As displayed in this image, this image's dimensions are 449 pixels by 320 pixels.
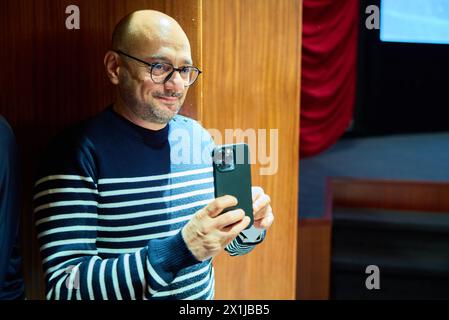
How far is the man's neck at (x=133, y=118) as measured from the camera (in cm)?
87

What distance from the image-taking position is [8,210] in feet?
2.87

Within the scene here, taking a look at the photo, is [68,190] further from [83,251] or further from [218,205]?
[218,205]

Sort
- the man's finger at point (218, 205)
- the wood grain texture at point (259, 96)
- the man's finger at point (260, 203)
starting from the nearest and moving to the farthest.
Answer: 1. the man's finger at point (218, 205)
2. the man's finger at point (260, 203)
3. the wood grain texture at point (259, 96)

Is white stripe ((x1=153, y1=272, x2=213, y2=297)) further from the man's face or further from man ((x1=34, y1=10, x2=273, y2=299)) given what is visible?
the man's face

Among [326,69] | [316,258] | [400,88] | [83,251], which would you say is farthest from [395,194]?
[400,88]

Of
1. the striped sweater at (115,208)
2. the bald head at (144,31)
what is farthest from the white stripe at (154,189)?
the bald head at (144,31)

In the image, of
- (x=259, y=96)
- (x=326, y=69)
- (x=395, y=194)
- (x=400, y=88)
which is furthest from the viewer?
(x=400, y=88)

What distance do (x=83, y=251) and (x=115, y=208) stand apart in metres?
0.08

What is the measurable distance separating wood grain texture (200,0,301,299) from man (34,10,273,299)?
148 millimetres

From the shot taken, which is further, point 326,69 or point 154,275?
point 326,69

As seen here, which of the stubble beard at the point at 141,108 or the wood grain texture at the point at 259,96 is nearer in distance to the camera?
the stubble beard at the point at 141,108

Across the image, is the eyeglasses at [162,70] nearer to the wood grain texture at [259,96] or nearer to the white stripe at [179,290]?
the wood grain texture at [259,96]

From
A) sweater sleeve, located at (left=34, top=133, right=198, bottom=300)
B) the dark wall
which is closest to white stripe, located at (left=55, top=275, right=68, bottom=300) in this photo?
sweater sleeve, located at (left=34, top=133, right=198, bottom=300)
